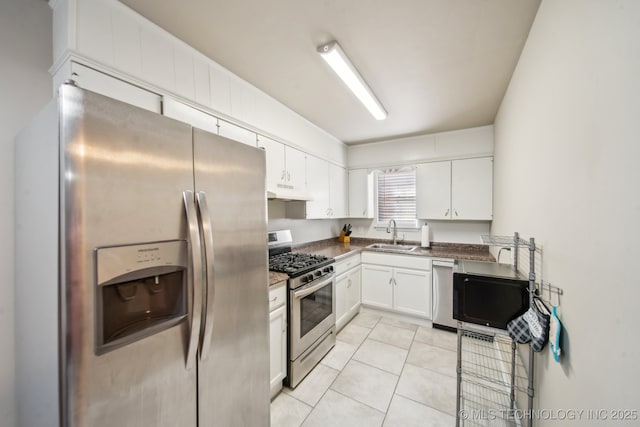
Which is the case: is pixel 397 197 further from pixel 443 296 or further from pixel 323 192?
pixel 443 296

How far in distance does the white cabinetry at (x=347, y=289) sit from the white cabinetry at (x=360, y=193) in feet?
2.97

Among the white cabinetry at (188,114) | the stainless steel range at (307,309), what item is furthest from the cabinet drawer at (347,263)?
the white cabinetry at (188,114)

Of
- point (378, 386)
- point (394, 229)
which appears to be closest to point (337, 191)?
point (394, 229)

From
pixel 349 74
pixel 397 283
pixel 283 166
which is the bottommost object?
pixel 397 283

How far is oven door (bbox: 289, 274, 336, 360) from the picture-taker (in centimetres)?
196

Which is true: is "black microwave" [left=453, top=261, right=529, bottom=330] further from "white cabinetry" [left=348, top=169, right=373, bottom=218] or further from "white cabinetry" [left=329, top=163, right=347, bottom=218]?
"white cabinetry" [left=348, top=169, right=373, bottom=218]

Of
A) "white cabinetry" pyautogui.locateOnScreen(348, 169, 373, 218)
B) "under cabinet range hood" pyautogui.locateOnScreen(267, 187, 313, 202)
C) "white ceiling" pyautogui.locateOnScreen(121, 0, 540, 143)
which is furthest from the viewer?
"white cabinetry" pyautogui.locateOnScreen(348, 169, 373, 218)

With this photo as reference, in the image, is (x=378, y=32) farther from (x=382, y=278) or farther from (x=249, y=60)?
(x=382, y=278)

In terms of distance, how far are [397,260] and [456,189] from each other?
1326 mm

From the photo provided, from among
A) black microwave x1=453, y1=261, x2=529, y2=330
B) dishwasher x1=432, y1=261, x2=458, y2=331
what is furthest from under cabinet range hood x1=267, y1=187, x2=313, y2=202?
dishwasher x1=432, y1=261, x2=458, y2=331

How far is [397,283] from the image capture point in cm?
320

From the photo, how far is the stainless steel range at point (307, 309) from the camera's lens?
1967 millimetres

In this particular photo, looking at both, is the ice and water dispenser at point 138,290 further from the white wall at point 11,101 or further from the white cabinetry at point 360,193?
the white cabinetry at point 360,193

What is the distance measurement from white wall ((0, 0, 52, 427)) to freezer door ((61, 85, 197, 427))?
933 mm
